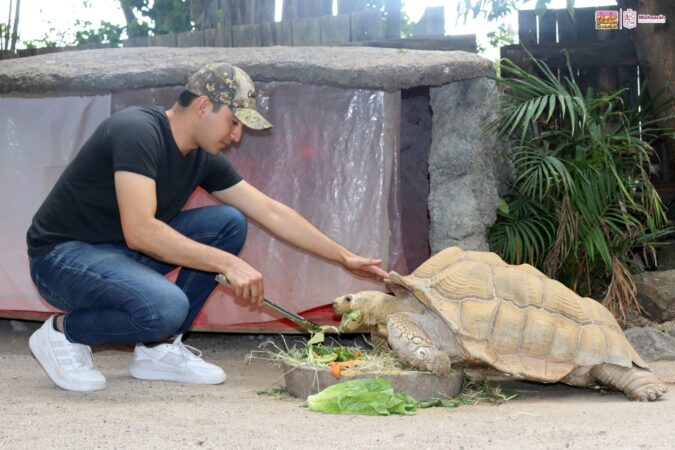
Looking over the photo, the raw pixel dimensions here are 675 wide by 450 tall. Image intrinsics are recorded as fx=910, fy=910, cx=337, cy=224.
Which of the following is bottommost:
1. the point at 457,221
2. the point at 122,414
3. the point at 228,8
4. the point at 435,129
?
the point at 122,414

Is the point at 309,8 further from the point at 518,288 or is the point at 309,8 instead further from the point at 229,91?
the point at 518,288

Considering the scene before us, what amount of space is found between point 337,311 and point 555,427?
4.81 feet

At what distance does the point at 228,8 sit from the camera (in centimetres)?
930

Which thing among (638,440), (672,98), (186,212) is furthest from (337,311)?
(672,98)

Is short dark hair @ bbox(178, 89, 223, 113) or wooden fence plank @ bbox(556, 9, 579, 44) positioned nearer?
short dark hair @ bbox(178, 89, 223, 113)

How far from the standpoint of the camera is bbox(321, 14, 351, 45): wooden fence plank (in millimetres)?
7938

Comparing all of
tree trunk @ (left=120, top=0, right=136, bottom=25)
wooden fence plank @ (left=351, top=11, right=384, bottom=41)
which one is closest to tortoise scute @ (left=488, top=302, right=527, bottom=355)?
wooden fence plank @ (left=351, top=11, right=384, bottom=41)

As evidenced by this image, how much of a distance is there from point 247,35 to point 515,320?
4880 mm

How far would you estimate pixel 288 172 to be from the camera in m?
6.51

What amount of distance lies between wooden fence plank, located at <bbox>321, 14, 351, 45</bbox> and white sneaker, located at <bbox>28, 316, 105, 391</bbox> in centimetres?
418

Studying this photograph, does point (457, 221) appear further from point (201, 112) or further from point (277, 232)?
point (201, 112)

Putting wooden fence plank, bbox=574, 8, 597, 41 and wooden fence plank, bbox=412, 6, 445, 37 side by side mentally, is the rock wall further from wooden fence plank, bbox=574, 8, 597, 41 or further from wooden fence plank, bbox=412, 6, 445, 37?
wooden fence plank, bbox=574, 8, 597, 41

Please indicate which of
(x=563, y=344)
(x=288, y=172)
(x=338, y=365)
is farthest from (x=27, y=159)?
(x=563, y=344)

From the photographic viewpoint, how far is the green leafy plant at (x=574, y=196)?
6.64 m
